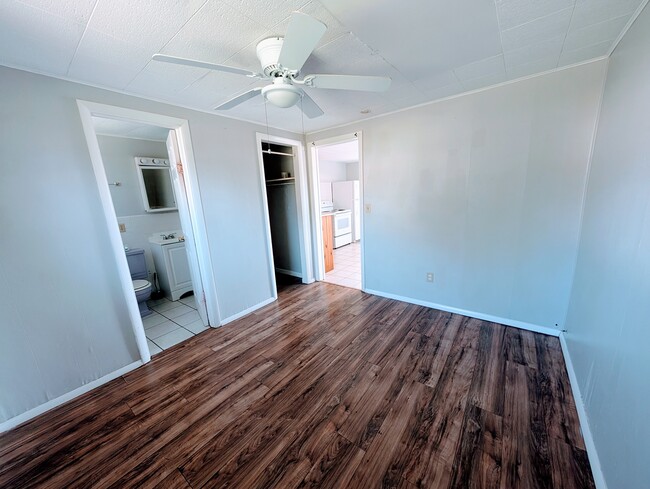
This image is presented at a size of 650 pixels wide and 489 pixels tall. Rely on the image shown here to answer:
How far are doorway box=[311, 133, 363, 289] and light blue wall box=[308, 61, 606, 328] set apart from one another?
1.84 ft

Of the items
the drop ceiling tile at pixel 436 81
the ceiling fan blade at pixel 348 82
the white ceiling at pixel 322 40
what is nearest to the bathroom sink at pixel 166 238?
the white ceiling at pixel 322 40

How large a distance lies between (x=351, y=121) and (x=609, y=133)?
90.9 inches

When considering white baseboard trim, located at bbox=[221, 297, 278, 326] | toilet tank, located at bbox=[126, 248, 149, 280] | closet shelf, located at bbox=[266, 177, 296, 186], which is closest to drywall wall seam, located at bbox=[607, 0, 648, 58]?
closet shelf, located at bbox=[266, 177, 296, 186]

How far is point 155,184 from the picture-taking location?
3697 mm

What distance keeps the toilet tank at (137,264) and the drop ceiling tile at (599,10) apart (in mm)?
4503

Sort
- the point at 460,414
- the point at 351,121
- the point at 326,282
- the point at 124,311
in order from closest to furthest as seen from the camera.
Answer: the point at 460,414 → the point at 124,311 → the point at 351,121 → the point at 326,282

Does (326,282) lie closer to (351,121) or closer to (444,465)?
(351,121)

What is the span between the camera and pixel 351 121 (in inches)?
122

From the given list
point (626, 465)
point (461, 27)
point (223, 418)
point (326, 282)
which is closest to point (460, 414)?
point (626, 465)

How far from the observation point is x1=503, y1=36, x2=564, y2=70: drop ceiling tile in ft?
5.26

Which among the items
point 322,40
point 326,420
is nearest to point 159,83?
point 322,40

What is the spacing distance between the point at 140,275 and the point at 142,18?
304cm

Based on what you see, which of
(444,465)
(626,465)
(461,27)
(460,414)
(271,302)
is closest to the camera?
(626,465)

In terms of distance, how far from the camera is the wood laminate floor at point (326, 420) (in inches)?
50.4
